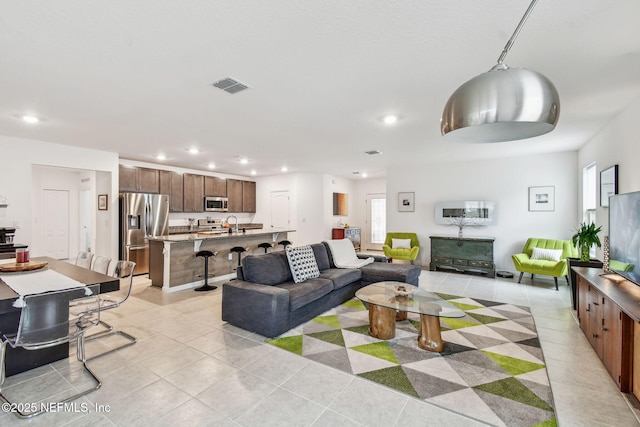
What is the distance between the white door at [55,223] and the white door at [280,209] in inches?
215

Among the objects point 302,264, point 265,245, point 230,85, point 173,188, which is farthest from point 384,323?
point 173,188

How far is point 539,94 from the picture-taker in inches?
42.8

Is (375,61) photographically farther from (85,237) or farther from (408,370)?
(85,237)

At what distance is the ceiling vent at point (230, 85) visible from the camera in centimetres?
269

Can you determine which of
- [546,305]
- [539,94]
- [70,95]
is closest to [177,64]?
[70,95]

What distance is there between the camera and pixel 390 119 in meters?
3.75

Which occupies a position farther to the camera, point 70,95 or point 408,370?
point 70,95

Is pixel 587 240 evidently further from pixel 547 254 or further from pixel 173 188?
pixel 173 188

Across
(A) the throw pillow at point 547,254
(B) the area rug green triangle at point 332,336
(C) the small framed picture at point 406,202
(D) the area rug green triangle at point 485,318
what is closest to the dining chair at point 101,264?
(B) the area rug green triangle at point 332,336

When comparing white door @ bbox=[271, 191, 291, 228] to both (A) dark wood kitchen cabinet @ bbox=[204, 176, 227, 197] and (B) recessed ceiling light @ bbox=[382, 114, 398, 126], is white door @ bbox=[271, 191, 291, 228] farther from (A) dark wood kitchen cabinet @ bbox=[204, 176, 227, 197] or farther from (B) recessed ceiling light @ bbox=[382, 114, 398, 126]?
(B) recessed ceiling light @ bbox=[382, 114, 398, 126]

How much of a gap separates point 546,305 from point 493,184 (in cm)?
301

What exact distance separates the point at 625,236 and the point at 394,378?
253 cm

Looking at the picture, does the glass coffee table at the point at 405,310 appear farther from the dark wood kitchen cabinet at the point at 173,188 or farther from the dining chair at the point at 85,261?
the dark wood kitchen cabinet at the point at 173,188

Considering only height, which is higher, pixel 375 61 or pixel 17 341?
pixel 375 61
